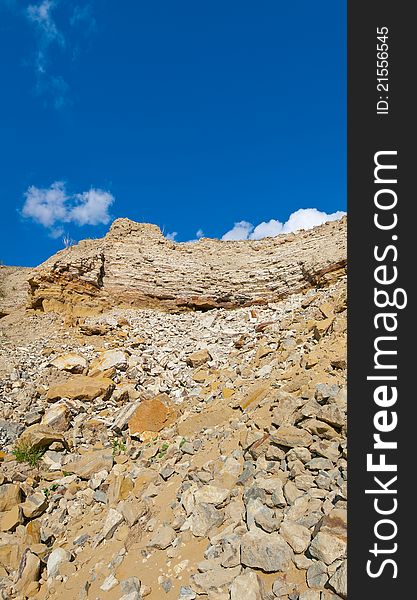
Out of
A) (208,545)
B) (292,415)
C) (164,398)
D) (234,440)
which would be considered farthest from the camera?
(164,398)

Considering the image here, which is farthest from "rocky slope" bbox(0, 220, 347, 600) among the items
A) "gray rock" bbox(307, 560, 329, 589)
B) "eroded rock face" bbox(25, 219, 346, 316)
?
"eroded rock face" bbox(25, 219, 346, 316)

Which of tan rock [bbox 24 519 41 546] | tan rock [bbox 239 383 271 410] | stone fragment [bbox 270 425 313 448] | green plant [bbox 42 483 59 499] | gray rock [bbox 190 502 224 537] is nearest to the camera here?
gray rock [bbox 190 502 224 537]

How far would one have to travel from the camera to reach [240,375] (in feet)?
28.6

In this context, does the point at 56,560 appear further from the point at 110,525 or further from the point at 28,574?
the point at 110,525

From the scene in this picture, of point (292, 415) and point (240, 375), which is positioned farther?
point (240, 375)

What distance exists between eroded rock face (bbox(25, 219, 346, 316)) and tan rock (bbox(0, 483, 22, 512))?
9202mm

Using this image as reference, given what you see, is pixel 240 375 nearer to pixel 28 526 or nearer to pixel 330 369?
pixel 330 369

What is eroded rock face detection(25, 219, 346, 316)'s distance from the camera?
560 inches

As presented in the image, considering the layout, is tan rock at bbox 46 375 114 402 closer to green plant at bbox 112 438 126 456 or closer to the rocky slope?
the rocky slope

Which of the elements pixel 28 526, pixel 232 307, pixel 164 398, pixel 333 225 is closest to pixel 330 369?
pixel 164 398

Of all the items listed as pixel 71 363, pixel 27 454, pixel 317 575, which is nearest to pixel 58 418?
pixel 27 454

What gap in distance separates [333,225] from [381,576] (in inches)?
590

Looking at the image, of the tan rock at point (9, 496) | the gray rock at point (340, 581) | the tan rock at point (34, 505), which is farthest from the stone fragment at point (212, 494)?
the tan rock at point (9, 496)

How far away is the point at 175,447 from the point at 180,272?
412 inches
